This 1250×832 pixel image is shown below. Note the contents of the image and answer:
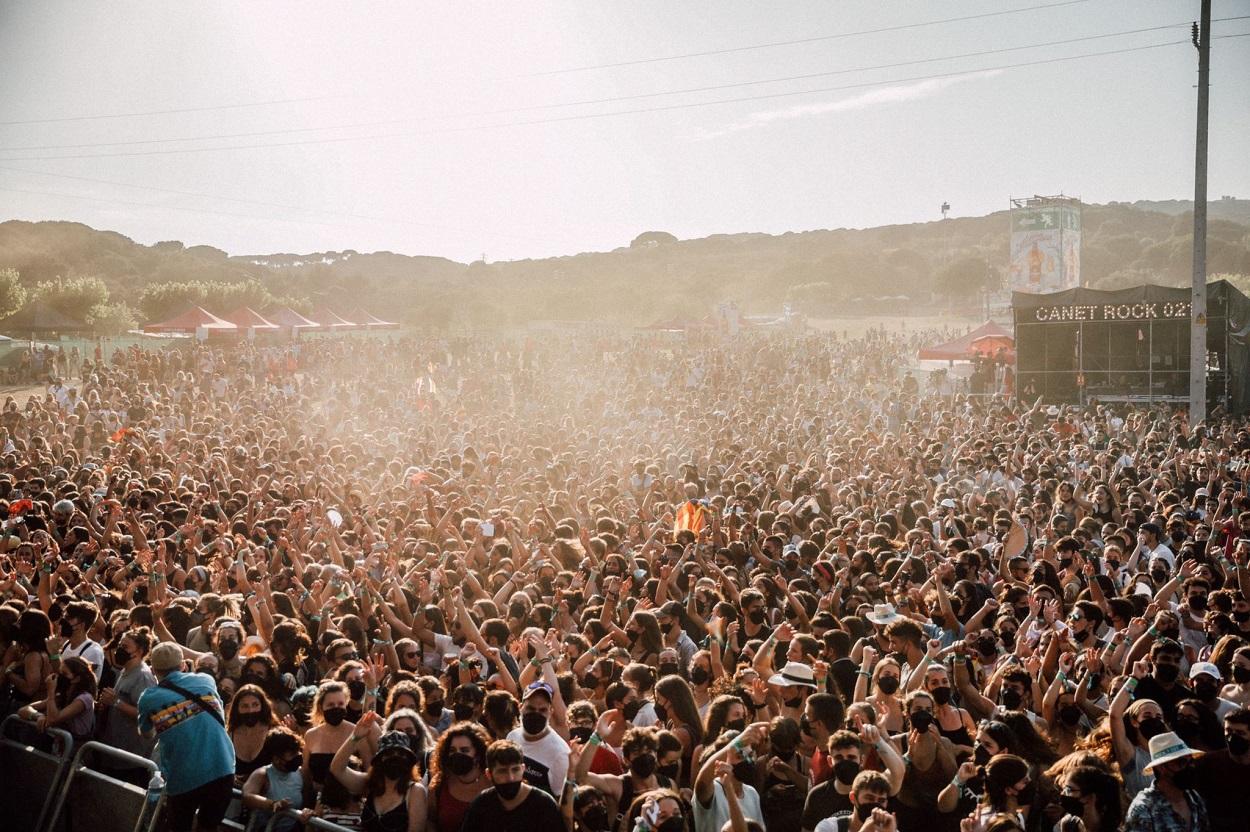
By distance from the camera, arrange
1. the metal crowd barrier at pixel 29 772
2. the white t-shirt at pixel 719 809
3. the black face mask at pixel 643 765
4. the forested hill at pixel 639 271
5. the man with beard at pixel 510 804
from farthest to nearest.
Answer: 1. the forested hill at pixel 639 271
2. the metal crowd barrier at pixel 29 772
3. the black face mask at pixel 643 765
4. the white t-shirt at pixel 719 809
5. the man with beard at pixel 510 804

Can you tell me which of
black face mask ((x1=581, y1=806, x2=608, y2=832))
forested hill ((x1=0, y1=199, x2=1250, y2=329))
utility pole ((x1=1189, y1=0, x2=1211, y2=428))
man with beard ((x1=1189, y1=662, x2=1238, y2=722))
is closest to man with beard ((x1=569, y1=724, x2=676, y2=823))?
black face mask ((x1=581, y1=806, x2=608, y2=832))

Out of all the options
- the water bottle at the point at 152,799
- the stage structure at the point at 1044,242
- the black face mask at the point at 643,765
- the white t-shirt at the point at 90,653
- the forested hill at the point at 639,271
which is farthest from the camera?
the forested hill at the point at 639,271

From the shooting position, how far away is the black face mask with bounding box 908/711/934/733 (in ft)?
→ 14.9

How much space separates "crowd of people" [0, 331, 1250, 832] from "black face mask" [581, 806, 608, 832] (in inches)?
0.6

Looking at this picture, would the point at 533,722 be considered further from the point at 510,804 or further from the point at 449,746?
the point at 510,804

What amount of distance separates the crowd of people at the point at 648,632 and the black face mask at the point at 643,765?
1cm

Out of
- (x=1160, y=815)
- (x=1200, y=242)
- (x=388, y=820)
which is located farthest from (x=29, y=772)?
(x=1200, y=242)

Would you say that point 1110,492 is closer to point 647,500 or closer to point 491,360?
point 647,500

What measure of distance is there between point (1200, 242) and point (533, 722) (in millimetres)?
17156

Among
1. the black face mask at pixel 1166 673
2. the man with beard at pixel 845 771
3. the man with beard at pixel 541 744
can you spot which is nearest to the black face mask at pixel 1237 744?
the black face mask at pixel 1166 673

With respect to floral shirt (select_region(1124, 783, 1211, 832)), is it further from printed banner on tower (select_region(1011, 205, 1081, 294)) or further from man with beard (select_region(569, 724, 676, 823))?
printed banner on tower (select_region(1011, 205, 1081, 294))

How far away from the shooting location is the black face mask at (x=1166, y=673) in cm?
502

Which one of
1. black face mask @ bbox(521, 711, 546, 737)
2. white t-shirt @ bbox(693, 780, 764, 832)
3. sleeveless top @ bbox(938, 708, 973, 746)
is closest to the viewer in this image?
white t-shirt @ bbox(693, 780, 764, 832)

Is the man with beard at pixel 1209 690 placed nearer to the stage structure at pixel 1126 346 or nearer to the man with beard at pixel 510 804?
the man with beard at pixel 510 804
